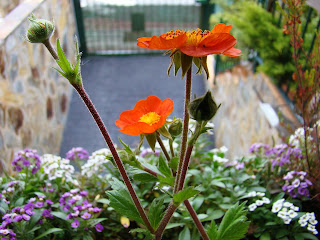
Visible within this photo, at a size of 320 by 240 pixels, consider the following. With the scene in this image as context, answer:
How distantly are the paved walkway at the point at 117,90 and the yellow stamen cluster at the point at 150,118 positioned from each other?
1412mm

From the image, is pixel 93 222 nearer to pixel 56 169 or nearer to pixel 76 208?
pixel 76 208

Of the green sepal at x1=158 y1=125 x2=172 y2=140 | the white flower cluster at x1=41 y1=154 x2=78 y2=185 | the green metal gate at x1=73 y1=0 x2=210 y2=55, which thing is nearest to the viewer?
the green sepal at x1=158 y1=125 x2=172 y2=140

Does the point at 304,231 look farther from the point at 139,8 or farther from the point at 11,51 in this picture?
the point at 139,8

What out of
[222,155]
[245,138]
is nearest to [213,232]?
[222,155]

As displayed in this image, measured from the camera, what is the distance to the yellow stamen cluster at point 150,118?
0.63 metres

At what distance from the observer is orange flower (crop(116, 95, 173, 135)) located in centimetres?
59

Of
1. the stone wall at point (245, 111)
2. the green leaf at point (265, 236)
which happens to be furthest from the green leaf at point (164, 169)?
the stone wall at point (245, 111)

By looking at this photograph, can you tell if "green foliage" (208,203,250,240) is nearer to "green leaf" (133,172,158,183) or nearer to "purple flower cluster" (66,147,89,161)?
"green leaf" (133,172,158,183)

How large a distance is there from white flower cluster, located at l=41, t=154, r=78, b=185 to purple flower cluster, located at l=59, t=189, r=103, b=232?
0.31 feet

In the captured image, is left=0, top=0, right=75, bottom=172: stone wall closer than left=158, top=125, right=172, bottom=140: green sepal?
No

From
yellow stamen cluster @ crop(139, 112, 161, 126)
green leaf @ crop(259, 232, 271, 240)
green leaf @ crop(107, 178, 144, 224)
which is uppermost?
yellow stamen cluster @ crop(139, 112, 161, 126)

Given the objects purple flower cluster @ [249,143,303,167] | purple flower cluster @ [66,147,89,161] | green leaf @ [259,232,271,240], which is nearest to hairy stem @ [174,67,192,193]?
green leaf @ [259,232,271,240]

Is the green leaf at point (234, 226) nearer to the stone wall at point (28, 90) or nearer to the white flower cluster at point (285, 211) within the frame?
the white flower cluster at point (285, 211)

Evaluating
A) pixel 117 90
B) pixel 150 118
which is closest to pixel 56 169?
pixel 150 118
